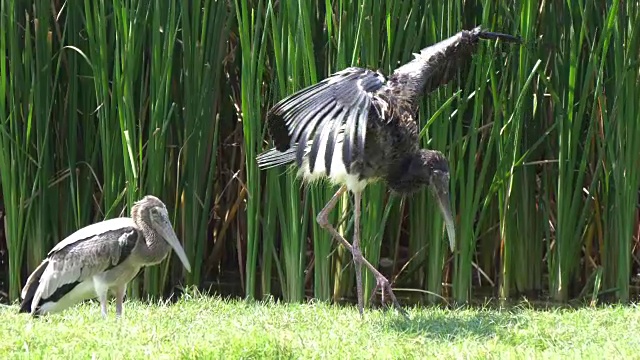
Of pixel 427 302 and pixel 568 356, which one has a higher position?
pixel 568 356

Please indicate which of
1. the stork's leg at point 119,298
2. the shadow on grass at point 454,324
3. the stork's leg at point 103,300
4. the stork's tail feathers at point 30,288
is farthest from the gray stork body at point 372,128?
the stork's tail feathers at point 30,288

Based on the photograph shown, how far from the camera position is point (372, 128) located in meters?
6.22

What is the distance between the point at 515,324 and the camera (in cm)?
560

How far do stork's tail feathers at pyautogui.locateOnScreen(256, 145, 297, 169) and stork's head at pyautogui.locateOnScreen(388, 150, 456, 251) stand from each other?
668 millimetres

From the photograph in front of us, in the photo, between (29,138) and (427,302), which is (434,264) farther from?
(29,138)

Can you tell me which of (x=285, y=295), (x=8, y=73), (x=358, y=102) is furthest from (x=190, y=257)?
(x=358, y=102)

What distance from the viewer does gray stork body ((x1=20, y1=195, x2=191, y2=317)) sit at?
6.29 meters

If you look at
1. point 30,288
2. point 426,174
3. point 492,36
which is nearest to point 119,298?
point 30,288

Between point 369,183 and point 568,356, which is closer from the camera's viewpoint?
Result: point 568,356

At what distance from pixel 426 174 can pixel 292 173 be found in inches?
43.7

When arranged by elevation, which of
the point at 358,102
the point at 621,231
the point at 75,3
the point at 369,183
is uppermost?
the point at 75,3

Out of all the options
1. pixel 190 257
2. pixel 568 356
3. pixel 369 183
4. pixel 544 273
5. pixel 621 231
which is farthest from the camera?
pixel 544 273

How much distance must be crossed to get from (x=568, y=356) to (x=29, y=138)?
168 inches

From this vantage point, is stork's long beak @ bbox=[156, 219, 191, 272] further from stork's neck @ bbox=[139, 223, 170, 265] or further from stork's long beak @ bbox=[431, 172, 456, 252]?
stork's long beak @ bbox=[431, 172, 456, 252]
